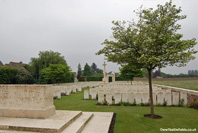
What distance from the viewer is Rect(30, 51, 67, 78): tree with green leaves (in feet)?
100

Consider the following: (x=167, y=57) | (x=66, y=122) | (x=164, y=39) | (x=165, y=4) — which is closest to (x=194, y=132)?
(x=167, y=57)

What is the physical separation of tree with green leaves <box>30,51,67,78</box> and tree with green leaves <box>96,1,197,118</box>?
25.9m

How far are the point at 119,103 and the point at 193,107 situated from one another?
4.20 meters

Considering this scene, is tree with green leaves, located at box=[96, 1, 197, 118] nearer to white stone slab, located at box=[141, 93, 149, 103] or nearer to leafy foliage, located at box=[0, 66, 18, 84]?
white stone slab, located at box=[141, 93, 149, 103]

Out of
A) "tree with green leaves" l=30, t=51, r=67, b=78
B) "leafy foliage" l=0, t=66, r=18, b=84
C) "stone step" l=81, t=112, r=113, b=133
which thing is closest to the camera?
"stone step" l=81, t=112, r=113, b=133

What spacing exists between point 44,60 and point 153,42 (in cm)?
2837

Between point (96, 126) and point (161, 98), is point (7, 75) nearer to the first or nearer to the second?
point (96, 126)

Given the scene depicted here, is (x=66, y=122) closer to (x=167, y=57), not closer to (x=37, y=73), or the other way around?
(x=167, y=57)

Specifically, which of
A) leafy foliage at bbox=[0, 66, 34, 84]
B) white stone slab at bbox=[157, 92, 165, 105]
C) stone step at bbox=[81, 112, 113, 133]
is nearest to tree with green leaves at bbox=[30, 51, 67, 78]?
leafy foliage at bbox=[0, 66, 34, 84]

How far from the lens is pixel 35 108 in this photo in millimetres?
5457

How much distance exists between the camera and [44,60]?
100 ft

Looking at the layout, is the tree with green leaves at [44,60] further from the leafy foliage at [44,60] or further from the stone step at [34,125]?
the stone step at [34,125]

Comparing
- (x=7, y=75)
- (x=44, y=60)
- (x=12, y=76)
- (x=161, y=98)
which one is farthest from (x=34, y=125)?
(x=44, y=60)

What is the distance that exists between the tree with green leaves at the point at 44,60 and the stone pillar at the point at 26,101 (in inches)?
1003
